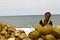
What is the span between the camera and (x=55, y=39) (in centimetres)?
79

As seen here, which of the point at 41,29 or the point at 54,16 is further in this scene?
the point at 54,16

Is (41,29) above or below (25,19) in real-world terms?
above

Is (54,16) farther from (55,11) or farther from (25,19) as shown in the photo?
(25,19)

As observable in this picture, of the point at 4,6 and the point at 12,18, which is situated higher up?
the point at 4,6

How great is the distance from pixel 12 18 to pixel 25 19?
286 mm

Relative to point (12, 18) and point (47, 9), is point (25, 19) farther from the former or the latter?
point (47, 9)

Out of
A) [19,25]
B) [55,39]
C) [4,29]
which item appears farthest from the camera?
[19,25]

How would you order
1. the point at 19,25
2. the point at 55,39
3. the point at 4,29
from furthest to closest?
the point at 19,25 < the point at 4,29 < the point at 55,39

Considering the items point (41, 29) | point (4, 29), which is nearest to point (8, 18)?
point (4, 29)

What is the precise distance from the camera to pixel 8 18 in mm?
3641

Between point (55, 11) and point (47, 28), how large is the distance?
2830mm

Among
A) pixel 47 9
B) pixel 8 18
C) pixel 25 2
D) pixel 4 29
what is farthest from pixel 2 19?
pixel 4 29

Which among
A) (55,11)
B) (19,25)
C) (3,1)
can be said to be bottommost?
(19,25)

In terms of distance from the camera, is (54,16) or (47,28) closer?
(47,28)
